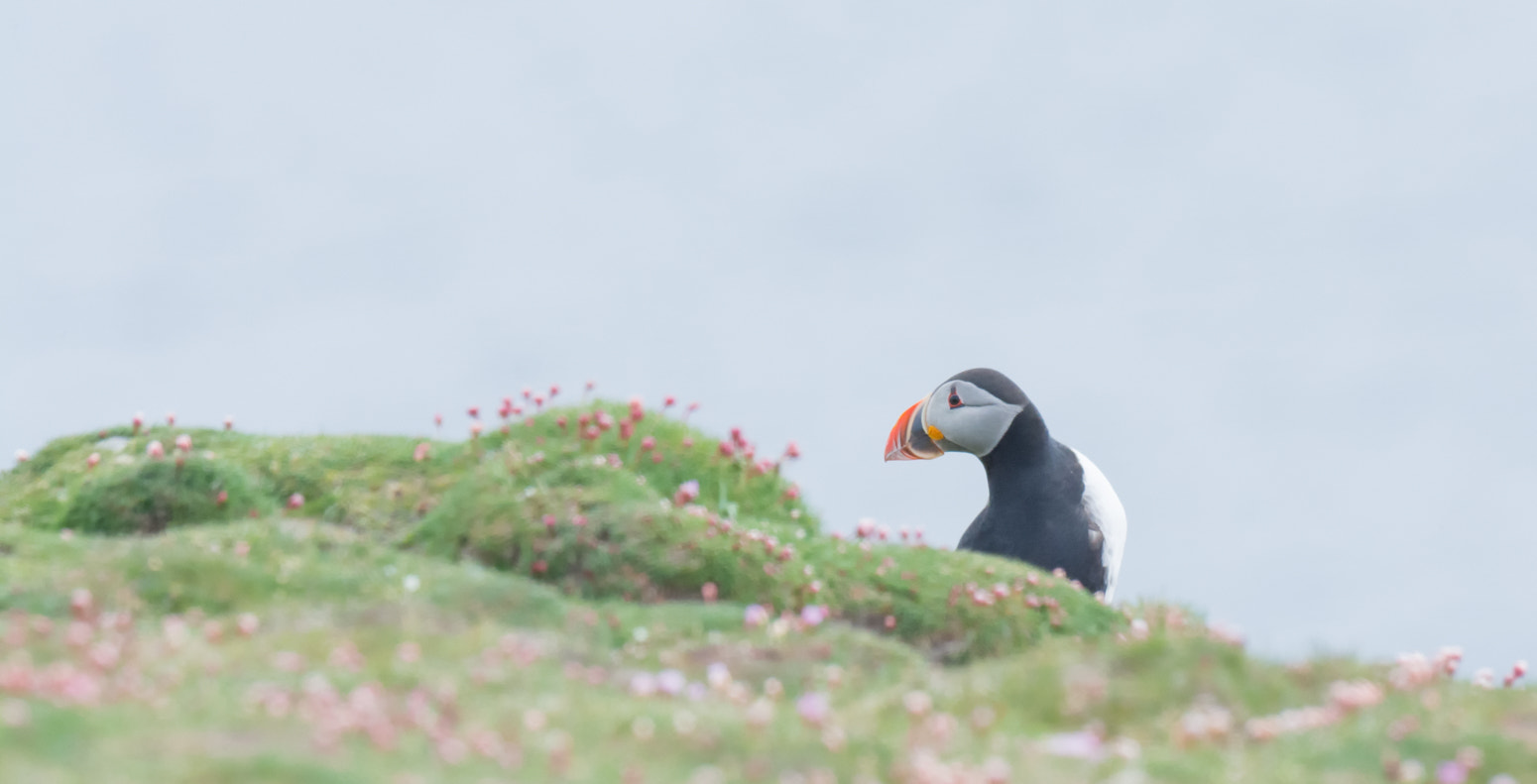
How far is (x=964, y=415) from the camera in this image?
18.0 meters

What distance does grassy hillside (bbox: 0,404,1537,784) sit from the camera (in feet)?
25.5

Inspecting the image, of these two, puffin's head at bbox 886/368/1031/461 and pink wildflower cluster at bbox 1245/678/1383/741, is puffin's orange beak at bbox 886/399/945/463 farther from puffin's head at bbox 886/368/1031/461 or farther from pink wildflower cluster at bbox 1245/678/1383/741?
pink wildflower cluster at bbox 1245/678/1383/741

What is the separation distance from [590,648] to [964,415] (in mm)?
8350

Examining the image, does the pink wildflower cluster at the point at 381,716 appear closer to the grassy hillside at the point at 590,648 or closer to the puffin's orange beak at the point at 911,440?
the grassy hillside at the point at 590,648

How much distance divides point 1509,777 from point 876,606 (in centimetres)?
594

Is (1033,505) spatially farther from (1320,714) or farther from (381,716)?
(381,716)

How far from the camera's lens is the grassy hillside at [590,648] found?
7.78m

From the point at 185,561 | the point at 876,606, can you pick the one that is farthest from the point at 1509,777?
the point at 185,561

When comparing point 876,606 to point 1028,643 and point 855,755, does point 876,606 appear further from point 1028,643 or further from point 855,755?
point 855,755

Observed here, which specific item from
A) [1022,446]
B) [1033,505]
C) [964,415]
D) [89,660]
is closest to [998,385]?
[964,415]

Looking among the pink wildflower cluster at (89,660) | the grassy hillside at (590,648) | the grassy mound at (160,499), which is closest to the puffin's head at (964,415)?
the grassy hillside at (590,648)

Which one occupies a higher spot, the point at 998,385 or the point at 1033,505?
the point at 998,385

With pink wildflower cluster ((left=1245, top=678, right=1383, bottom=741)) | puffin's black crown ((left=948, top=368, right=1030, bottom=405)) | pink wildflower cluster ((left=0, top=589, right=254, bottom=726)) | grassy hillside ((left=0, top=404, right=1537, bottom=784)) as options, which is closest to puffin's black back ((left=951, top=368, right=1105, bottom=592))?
puffin's black crown ((left=948, top=368, right=1030, bottom=405))

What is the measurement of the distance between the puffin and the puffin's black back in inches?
0.4
